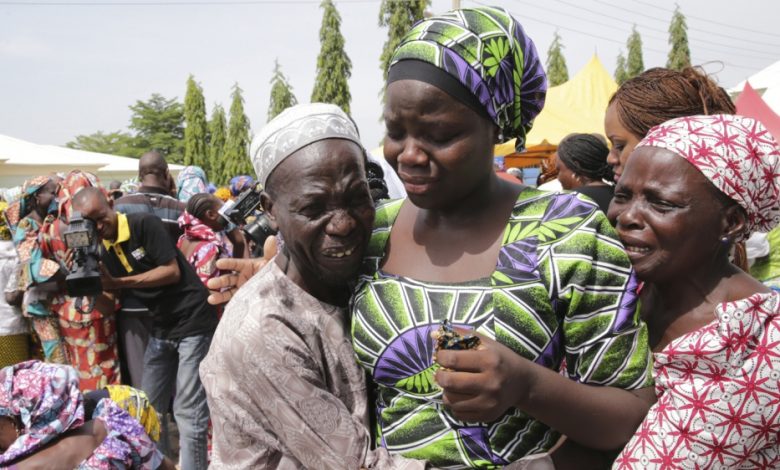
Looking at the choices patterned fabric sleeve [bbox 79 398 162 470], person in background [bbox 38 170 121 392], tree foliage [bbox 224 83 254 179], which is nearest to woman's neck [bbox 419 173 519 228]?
patterned fabric sleeve [bbox 79 398 162 470]

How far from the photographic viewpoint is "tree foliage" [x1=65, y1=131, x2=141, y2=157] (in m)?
50.9

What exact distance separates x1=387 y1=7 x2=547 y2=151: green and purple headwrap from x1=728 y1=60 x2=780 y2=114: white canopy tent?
7878 millimetres

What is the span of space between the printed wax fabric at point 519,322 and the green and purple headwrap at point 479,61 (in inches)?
9.4

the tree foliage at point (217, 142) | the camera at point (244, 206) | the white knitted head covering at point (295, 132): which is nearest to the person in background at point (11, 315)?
the camera at point (244, 206)

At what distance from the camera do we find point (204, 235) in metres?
5.23

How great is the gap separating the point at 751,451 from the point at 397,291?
885 mm

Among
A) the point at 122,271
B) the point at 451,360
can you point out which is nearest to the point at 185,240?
the point at 122,271

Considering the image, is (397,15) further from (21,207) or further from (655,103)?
(655,103)

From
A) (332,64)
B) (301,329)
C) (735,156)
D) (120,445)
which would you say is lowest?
(120,445)

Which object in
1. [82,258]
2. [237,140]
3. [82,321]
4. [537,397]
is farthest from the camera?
[237,140]

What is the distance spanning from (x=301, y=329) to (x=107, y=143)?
56530mm

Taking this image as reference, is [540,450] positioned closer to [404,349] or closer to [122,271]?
[404,349]

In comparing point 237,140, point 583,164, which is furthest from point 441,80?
point 237,140

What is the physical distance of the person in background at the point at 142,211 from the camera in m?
4.86
